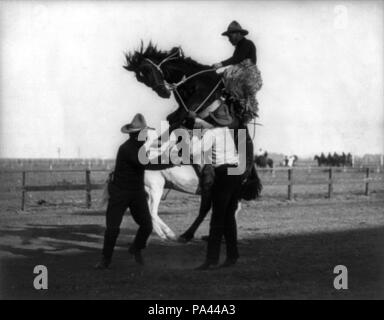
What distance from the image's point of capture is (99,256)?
847 centimetres

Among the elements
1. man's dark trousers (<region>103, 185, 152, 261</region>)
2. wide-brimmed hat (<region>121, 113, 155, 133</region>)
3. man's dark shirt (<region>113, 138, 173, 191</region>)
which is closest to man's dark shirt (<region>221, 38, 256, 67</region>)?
wide-brimmed hat (<region>121, 113, 155, 133</region>)

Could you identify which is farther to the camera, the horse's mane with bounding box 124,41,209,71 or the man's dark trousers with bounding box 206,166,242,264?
the horse's mane with bounding box 124,41,209,71

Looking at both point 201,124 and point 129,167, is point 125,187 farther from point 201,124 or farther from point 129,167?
point 201,124

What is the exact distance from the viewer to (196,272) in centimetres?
718

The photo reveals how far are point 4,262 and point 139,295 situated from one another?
8.54ft

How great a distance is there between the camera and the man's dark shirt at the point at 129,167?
736cm

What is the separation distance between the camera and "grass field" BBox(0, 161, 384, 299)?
242 inches

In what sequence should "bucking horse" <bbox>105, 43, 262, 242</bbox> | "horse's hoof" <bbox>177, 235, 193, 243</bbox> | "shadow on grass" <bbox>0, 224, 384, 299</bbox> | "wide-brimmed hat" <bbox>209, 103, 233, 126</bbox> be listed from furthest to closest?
"horse's hoof" <bbox>177, 235, 193, 243</bbox>
"bucking horse" <bbox>105, 43, 262, 242</bbox>
"wide-brimmed hat" <bbox>209, 103, 233, 126</bbox>
"shadow on grass" <bbox>0, 224, 384, 299</bbox>

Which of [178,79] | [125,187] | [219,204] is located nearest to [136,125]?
[125,187]

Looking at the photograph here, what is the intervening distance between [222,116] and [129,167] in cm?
128

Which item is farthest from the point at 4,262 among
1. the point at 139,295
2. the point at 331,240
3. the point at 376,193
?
the point at 376,193

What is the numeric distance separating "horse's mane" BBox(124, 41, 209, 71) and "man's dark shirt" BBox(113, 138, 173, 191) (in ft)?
5.65

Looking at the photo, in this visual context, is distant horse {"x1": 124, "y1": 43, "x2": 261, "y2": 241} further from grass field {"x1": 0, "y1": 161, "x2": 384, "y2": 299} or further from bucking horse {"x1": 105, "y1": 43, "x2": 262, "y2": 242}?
grass field {"x1": 0, "y1": 161, "x2": 384, "y2": 299}
